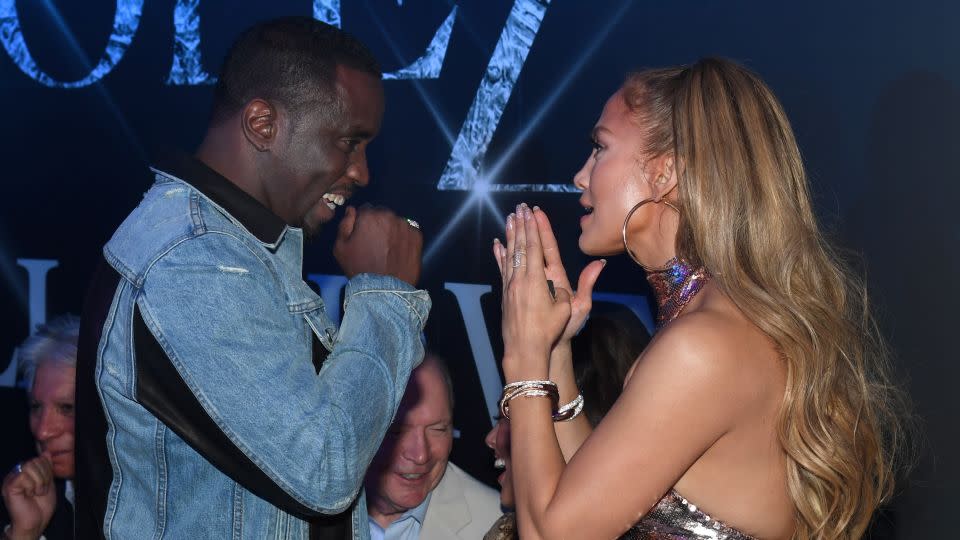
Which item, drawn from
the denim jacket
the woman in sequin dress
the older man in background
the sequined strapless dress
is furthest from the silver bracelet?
the older man in background

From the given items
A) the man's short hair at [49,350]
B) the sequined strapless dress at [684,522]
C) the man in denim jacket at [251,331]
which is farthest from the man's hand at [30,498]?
the sequined strapless dress at [684,522]

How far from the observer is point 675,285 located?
170 cm

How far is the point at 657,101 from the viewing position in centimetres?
176

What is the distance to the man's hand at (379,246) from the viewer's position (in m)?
1.65

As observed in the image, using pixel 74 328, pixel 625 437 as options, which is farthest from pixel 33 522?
pixel 625 437

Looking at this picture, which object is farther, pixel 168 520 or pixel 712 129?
pixel 712 129

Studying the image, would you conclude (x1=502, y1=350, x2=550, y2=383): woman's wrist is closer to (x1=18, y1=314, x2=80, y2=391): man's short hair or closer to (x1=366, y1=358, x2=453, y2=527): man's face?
(x1=366, y1=358, x2=453, y2=527): man's face

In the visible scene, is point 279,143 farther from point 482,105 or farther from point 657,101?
point 482,105

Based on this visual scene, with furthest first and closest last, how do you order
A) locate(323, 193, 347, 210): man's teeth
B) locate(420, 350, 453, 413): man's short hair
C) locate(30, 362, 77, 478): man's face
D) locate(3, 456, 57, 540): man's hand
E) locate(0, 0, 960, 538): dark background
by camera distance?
1. locate(420, 350, 453, 413): man's short hair
2. locate(30, 362, 77, 478): man's face
3. locate(3, 456, 57, 540): man's hand
4. locate(0, 0, 960, 538): dark background
5. locate(323, 193, 347, 210): man's teeth

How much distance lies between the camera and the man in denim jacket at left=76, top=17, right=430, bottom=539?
1.34m

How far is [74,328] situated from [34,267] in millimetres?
1093

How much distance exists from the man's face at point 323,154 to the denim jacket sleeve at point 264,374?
0.70 ft

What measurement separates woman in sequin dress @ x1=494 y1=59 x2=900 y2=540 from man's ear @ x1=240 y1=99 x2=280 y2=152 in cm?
47

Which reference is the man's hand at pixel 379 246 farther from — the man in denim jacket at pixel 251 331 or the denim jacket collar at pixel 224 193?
the denim jacket collar at pixel 224 193
